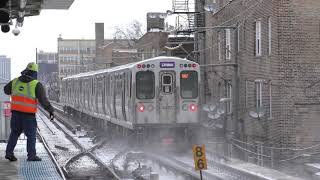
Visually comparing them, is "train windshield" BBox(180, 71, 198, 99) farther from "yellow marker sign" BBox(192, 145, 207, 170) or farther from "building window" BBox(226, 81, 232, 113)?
"yellow marker sign" BBox(192, 145, 207, 170)

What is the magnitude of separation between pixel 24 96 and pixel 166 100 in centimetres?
819

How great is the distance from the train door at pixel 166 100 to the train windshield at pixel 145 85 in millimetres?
309

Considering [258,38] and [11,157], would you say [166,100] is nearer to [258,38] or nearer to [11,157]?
[258,38]

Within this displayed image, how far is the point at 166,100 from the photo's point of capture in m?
17.6

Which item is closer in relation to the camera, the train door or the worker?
the worker

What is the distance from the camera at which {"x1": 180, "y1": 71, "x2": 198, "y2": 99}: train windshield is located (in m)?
17.7

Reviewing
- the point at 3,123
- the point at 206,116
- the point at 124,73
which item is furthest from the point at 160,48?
the point at 3,123

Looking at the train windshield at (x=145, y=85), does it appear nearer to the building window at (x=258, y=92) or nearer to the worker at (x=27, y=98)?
the building window at (x=258, y=92)

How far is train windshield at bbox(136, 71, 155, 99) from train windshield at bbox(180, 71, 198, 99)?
0.94 meters

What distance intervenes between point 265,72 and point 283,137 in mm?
2738

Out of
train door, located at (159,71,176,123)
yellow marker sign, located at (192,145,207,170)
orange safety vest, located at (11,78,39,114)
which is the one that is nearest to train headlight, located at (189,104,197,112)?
train door, located at (159,71,176,123)

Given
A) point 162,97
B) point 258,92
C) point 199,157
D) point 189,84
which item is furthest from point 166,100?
point 199,157

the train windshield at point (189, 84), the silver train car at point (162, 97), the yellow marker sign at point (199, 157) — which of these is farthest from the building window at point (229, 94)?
the yellow marker sign at point (199, 157)

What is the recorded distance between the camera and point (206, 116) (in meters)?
22.2
